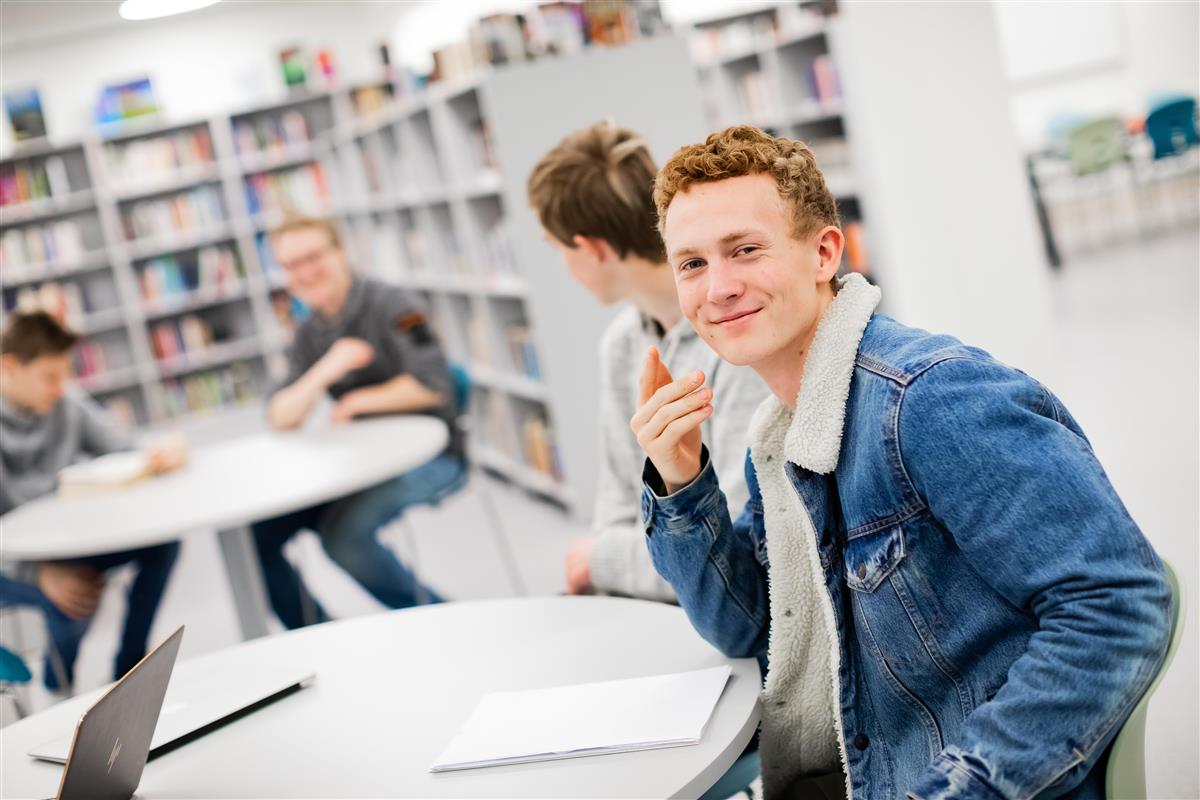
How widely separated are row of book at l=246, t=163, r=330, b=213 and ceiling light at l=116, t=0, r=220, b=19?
5.76 m

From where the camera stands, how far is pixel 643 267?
1.94 metres

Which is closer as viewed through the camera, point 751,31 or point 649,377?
point 649,377

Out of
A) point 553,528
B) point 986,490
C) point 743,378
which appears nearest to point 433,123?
point 553,528

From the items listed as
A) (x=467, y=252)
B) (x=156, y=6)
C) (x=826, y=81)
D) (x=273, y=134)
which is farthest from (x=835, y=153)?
(x=156, y=6)

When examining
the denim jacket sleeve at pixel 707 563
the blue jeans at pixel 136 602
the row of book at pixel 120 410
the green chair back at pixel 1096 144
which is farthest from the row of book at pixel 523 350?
the green chair back at pixel 1096 144

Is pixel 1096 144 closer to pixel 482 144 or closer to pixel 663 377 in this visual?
pixel 482 144

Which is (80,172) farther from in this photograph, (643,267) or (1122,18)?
(1122,18)

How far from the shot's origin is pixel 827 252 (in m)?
1.26

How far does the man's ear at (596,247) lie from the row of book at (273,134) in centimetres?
621

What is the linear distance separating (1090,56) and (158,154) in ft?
27.3

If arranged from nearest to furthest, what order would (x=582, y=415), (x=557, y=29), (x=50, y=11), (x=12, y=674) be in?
(x=12, y=674) < (x=50, y=11) < (x=557, y=29) < (x=582, y=415)

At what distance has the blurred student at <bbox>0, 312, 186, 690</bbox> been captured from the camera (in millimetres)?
3240

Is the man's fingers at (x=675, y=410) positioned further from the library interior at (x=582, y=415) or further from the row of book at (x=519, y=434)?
the row of book at (x=519, y=434)

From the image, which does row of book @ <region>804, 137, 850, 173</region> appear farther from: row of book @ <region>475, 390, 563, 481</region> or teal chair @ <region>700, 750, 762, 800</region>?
teal chair @ <region>700, 750, 762, 800</region>
